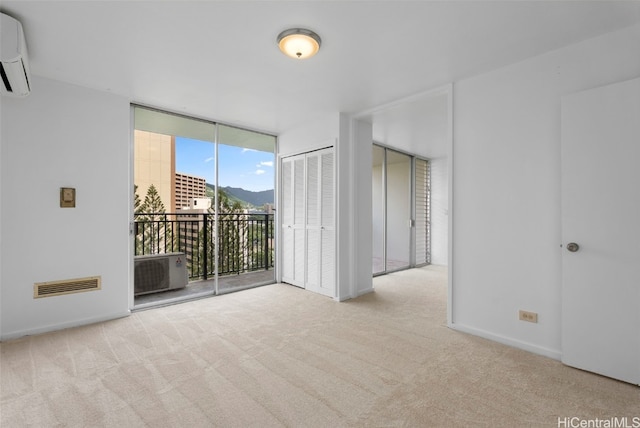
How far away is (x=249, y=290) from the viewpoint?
4258 mm

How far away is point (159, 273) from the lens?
161 inches

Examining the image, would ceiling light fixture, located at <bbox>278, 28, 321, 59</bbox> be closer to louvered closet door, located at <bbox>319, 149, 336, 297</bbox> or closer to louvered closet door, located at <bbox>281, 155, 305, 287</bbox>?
louvered closet door, located at <bbox>319, 149, 336, 297</bbox>

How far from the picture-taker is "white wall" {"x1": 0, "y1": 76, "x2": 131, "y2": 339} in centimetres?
263

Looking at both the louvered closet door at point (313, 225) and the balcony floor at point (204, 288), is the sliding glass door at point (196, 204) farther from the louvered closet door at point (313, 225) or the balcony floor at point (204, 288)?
the louvered closet door at point (313, 225)

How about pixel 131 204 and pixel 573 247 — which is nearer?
pixel 573 247

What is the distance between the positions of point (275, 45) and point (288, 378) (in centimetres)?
240

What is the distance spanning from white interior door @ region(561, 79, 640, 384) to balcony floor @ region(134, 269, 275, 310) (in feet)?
12.1

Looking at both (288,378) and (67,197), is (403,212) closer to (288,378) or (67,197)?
(288,378)

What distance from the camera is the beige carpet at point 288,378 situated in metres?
1.61

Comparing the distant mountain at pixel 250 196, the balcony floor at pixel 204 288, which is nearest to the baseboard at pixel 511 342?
the balcony floor at pixel 204 288

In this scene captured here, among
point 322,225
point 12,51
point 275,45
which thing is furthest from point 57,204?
point 322,225

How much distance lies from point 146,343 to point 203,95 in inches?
98.1

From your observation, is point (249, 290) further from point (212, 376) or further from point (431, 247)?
point (431, 247)

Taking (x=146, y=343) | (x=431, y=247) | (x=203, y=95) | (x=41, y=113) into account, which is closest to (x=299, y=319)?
(x=146, y=343)
